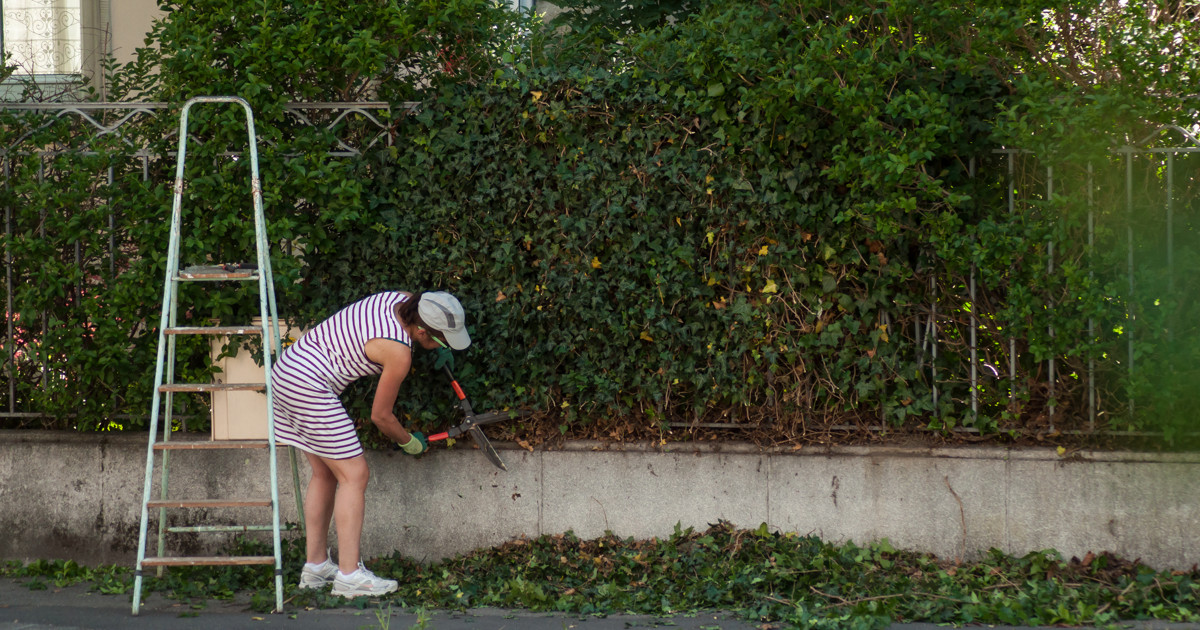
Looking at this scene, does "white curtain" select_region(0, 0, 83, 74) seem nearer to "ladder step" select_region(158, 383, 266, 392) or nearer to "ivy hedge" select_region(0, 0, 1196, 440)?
"ivy hedge" select_region(0, 0, 1196, 440)

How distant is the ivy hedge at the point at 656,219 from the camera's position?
446 centimetres

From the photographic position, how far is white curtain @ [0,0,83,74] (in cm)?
795

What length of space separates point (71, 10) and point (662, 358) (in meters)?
6.48

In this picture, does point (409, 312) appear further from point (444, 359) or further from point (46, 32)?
point (46, 32)

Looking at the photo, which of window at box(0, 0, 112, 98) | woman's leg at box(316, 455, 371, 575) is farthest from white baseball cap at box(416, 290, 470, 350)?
window at box(0, 0, 112, 98)

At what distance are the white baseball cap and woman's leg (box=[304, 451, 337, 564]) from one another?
0.88m

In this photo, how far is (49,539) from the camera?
17.0 ft

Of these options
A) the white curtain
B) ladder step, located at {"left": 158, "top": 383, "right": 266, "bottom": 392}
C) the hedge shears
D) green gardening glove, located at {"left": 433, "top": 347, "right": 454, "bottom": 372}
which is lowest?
the hedge shears

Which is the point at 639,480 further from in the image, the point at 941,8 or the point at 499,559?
the point at 941,8

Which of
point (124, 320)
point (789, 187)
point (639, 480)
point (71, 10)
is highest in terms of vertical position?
point (71, 10)

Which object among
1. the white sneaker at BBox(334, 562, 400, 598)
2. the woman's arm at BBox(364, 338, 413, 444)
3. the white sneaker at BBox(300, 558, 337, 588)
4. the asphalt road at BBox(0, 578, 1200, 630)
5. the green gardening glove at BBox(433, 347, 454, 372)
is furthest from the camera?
the green gardening glove at BBox(433, 347, 454, 372)

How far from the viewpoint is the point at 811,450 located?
4832 millimetres

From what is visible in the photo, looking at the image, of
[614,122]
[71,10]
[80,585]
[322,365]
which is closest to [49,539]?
[80,585]

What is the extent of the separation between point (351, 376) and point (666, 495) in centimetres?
171
